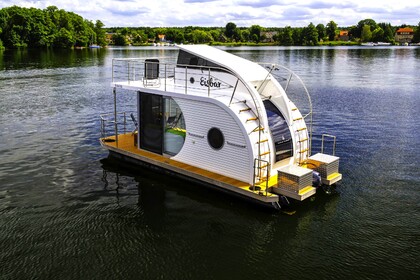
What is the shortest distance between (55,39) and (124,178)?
11375cm

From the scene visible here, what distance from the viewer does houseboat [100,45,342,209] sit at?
47.1 ft

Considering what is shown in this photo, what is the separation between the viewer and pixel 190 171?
15742mm

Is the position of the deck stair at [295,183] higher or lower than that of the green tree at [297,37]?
lower

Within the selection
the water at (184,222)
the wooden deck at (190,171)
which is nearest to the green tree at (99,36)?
the water at (184,222)

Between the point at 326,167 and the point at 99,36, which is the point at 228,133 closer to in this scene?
the point at 326,167

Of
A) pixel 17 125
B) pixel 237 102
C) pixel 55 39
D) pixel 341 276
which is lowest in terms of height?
pixel 341 276

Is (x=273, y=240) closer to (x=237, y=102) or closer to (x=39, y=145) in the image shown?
(x=237, y=102)

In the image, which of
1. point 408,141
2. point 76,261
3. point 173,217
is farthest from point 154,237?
point 408,141

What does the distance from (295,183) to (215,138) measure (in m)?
3.41

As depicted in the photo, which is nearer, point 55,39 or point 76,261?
point 76,261

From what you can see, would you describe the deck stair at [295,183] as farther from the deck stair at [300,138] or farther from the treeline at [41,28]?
the treeline at [41,28]

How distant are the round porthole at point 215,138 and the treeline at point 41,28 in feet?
339

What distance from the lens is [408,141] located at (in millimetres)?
23047

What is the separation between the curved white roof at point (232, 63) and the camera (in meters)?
15.5
